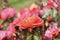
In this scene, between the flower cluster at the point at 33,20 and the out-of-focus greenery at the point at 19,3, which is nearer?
the flower cluster at the point at 33,20

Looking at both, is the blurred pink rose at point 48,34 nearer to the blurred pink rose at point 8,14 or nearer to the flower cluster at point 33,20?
the flower cluster at point 33,20

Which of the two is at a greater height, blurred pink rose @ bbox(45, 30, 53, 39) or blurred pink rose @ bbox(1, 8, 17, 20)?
blurred pink rose @ bbox(1, 8, 17, 20)

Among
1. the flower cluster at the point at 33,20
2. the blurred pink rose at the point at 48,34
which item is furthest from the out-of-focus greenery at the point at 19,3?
the blurred pink rose at the point at 48,34

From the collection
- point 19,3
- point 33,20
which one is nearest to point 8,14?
point 33,20

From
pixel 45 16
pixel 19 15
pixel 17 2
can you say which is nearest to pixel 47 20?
pixel 45 16

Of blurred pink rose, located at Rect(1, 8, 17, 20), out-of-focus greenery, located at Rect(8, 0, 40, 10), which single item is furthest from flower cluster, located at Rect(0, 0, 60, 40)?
out-of-focus greenery, located at Rect(8, 0, 40, 10)

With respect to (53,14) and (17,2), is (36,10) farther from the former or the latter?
(17,2)

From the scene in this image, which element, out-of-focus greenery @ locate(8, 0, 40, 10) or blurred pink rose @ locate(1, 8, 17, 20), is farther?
out-of-focus greenery @ locate(8, 0, 40, 10)

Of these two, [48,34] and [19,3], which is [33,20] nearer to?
[48,34]

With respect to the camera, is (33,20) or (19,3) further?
(19,3)

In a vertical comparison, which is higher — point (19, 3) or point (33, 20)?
point (33, 20)

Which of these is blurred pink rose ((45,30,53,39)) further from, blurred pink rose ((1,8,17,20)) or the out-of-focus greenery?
the out-of-focus greenery
